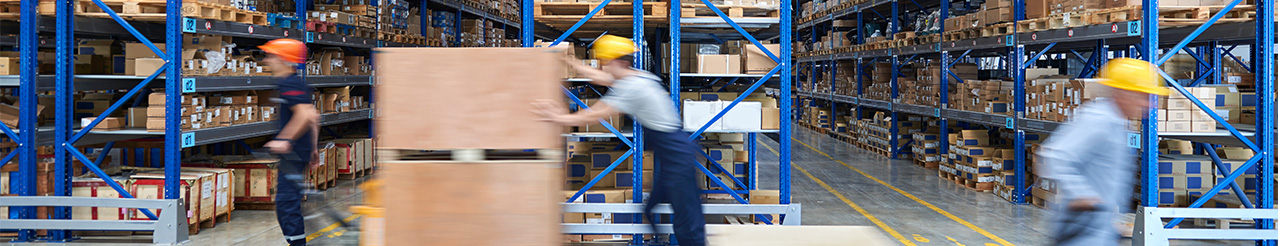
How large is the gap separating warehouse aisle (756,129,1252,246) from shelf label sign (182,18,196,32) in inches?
236

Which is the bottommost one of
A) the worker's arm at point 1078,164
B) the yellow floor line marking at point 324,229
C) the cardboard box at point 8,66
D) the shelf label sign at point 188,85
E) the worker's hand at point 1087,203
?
the yellow floor line marking at point 324,229

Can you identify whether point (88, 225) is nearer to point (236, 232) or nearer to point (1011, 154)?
point (236, 232)

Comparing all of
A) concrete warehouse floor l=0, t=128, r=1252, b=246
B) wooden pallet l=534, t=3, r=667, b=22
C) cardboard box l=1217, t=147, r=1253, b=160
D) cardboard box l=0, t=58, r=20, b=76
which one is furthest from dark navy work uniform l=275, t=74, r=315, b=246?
cardboard box l=1217, t=147, r=1253, b=160

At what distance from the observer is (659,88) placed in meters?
5.31

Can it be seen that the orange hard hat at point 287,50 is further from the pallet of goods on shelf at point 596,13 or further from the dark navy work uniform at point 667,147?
the dark navy work uniform at point 667,147

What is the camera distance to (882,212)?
945cm

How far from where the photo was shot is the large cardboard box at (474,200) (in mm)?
3480

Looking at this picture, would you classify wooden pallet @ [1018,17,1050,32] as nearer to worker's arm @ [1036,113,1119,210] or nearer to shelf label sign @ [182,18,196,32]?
worker's arm @ [1036,113,1119,210]

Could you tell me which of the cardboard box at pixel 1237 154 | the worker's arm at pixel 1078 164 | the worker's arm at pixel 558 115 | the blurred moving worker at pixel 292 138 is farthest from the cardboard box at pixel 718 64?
the cardboard box at pixel 1237 154

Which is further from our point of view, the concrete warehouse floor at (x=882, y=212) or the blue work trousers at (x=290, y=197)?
the concrete warehouse floor at (x=882, y=212)

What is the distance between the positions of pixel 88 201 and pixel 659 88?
16.5 ft

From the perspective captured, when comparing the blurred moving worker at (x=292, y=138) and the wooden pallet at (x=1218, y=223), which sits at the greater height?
the blurred moving worker at (x=292, y=138)

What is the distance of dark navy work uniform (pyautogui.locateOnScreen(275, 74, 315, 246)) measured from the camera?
625 cm

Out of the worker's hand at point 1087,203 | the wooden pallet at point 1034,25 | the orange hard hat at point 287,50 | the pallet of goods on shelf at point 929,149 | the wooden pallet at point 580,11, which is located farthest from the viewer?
the pallet of goods on shelf at point 929,149
